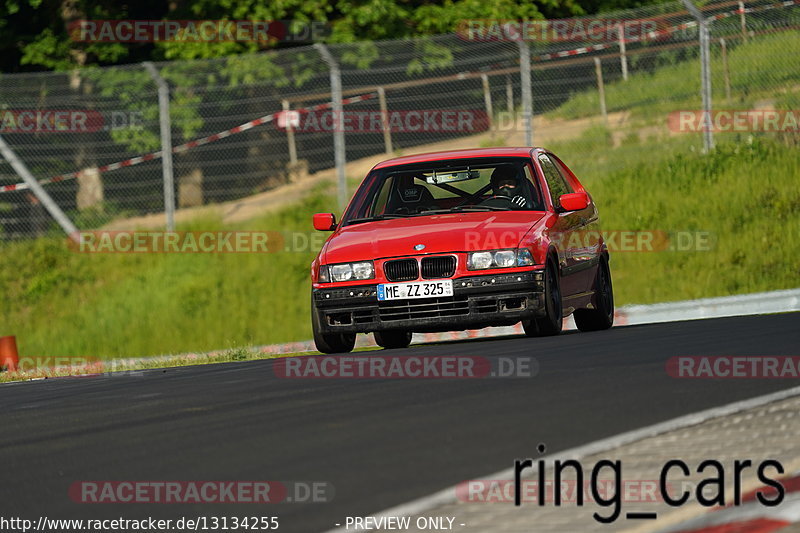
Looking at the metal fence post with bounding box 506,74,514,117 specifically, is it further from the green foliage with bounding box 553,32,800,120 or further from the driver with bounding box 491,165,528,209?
the driver with bounding box 491,165,528,209

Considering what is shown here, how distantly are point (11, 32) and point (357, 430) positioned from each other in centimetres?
2862

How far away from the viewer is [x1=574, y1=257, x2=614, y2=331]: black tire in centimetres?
1415

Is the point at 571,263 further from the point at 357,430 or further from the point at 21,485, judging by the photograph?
the point at 21,485

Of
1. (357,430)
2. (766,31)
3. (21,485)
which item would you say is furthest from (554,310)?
(766,31)

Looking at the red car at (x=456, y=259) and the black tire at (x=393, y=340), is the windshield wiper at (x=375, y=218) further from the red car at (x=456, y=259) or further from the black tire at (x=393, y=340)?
the black tire at (x=393, y=340)

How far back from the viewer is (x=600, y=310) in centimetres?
1419

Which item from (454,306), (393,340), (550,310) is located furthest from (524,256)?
(393,340)

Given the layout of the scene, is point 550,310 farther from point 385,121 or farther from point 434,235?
point 385,121

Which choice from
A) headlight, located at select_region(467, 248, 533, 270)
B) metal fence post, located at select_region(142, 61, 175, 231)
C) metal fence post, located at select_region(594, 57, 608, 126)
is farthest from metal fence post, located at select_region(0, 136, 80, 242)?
headlight, located at select_region(467, 248, 533, 270)

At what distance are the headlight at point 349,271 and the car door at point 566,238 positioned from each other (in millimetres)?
1498

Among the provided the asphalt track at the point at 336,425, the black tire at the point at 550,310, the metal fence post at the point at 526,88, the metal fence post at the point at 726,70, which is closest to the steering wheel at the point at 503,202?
the black tire at the point at 550,310

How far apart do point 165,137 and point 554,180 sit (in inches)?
466

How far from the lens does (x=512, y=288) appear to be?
12.1 meters

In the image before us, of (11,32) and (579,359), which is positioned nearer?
(579,359)
